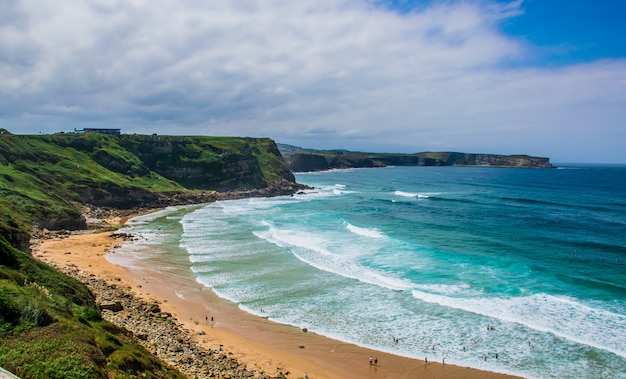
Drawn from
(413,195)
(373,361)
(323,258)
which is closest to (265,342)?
(373,361)

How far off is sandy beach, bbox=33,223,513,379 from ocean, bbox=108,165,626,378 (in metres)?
1.03

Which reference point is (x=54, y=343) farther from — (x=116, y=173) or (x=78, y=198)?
(x=116, y=173)

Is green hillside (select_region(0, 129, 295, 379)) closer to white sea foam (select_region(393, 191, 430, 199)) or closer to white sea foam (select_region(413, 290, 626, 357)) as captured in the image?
white sea foam (select_region(413, 290, 626, 357))

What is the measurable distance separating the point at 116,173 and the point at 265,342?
80030mm

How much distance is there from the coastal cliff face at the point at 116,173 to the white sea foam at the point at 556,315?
35.0m

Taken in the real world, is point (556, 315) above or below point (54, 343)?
below

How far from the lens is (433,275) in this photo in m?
39.0

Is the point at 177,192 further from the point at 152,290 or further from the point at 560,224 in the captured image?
the point at 560,224

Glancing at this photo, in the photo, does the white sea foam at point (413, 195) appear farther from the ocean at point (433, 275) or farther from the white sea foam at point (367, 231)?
the white sea foam at point (367, 231)

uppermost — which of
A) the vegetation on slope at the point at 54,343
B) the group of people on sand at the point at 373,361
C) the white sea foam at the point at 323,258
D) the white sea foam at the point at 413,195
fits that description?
the vegetation on slope at the point at 54,343

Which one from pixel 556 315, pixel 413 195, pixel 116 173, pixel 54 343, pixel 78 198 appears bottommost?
pixel 556 315

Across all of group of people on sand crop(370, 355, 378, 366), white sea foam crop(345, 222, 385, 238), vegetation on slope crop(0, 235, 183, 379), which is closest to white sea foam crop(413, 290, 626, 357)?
group of people on sand crop(370, 355, 378, 366)

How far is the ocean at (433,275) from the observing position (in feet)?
86.2

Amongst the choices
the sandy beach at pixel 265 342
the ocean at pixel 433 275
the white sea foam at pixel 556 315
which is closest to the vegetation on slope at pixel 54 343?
the sandy beach at pixel 265 342
